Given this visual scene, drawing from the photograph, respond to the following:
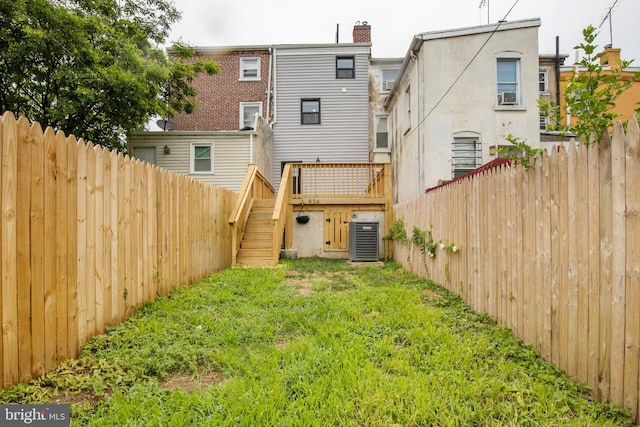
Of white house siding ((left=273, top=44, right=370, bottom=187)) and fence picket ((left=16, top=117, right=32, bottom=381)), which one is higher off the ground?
white house siding ((left=273, top=44, right=370, bottom=187))

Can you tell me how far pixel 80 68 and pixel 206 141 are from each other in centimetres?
442

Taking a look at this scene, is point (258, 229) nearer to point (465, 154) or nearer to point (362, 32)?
point (465, 154)

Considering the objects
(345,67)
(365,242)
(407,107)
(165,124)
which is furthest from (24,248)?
(345,67)

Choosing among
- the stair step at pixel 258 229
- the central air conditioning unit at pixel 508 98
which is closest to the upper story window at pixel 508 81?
the central air conditioning unit at pixel 508 98

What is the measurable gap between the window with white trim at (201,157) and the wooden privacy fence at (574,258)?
11.3m

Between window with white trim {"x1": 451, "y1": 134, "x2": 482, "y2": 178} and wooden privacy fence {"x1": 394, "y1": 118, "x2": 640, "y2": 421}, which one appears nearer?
wooden privacy fence {"x1": 394, "y1": 118, "x2": 640, "y2": 421}

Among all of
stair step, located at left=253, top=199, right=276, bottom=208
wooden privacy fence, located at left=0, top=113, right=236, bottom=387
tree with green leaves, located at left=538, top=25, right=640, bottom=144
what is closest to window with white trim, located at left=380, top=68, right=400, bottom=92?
stair step, located at left=253, top=199, right=276, bottom=208

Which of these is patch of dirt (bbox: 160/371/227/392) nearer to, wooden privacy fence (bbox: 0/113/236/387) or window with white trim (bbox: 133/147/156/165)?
wooden privacy fence (bbox: 0/113/236/387)

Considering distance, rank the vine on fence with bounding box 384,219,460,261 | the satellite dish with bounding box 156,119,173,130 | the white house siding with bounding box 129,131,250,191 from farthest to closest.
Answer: the satellite dish with bounding box 156,119,173,130 → the white house siding with bounding box 129,131,250,191 → the vine on fence with bounding box 384,219,460,261

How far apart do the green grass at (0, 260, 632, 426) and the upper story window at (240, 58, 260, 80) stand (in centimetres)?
1479

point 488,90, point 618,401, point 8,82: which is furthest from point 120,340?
point 8,82

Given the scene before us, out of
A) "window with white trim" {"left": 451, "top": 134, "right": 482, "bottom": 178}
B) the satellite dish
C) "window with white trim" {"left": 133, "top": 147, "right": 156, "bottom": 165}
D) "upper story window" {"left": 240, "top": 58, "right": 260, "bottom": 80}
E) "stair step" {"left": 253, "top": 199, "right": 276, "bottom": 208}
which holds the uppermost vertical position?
"upper story window" {"left": 240, "top": 58, "right": 260, "bottom": 80}

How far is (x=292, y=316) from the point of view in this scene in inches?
145

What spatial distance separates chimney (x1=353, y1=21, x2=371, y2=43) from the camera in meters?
16.2
